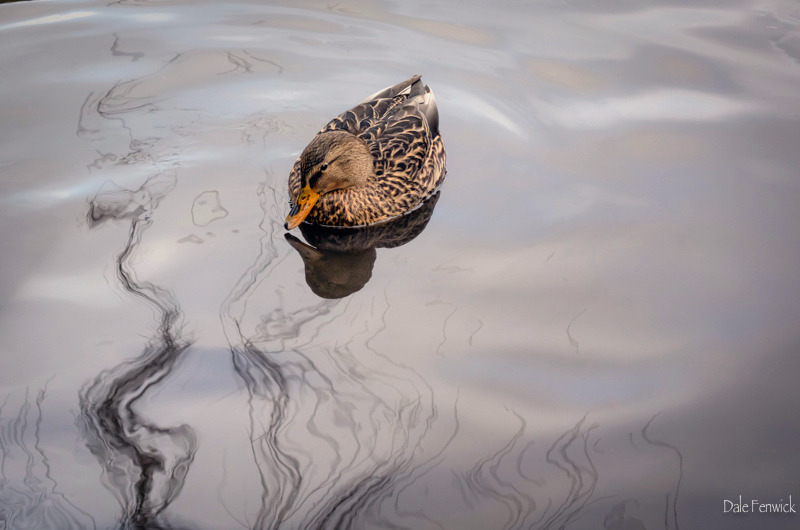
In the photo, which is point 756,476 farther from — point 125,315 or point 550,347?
point 125,315

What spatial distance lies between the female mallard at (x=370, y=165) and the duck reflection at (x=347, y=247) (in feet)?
0.26

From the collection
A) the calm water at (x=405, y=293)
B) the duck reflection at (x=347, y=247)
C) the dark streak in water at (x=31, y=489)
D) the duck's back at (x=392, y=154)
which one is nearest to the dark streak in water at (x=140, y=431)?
the calm water at (x=405, y=293)

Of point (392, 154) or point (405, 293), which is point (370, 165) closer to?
point (392, 154)

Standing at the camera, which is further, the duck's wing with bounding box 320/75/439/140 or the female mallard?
the duck's wing with bounding box 320/75/439/140

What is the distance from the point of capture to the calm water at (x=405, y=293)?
3254 mm

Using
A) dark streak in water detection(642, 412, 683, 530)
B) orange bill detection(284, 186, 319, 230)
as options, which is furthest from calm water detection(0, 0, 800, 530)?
orange bill detection(284, 186, 319, 230)

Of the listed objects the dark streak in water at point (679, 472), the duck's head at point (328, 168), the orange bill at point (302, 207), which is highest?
the duck's head at point (328, 168)

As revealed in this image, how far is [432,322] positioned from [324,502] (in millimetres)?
1252

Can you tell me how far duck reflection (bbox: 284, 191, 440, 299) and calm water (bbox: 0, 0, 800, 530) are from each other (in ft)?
0.10

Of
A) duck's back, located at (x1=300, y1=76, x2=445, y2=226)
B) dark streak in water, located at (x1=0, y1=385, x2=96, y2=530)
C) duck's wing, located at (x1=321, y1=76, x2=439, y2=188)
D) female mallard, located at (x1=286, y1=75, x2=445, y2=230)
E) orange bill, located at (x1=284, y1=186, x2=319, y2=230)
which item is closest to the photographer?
dark streak in water, located at (x1=0, y1=385, x2=96, y2=530)

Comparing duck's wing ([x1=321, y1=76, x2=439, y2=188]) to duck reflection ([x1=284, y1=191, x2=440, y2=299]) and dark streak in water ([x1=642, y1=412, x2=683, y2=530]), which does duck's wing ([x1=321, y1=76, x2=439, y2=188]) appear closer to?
duck reflection ([x1=284, y1=191, x2=440, y2=299])

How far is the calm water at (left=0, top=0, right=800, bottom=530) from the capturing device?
325 cm

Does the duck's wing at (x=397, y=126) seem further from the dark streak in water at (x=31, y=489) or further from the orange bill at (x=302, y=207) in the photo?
the dark streak in water at (x=31, y=489)

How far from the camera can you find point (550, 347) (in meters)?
3.91
